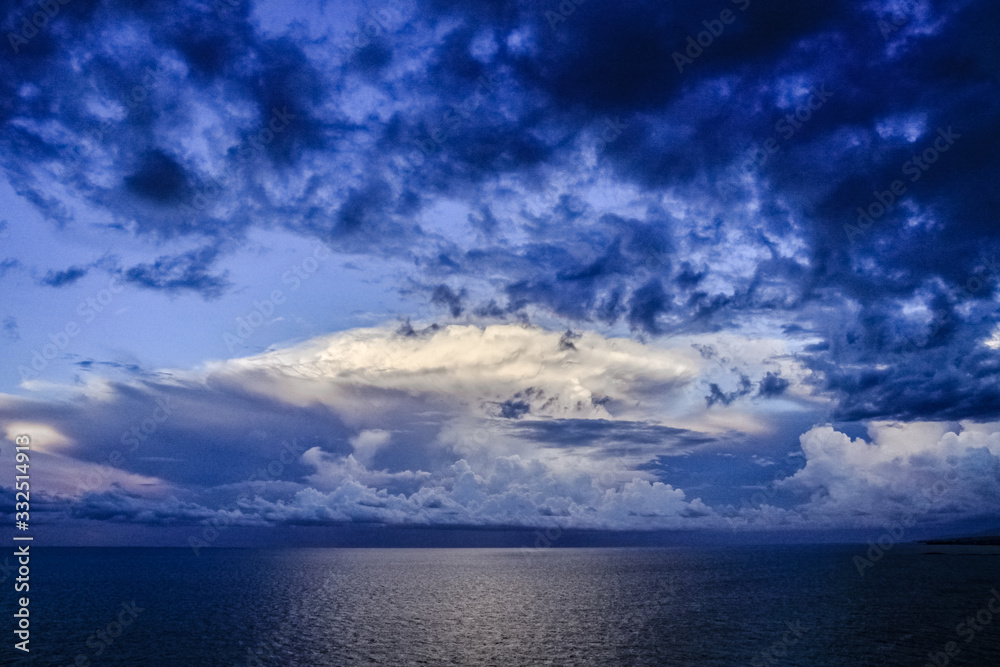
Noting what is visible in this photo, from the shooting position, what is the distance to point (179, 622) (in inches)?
3334

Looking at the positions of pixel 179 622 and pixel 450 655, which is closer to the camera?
pixel 450 655

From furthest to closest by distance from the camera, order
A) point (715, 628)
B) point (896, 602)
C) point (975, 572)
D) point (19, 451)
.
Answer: point (975, 572) → point (896, 602) → point (715, 628) → point (19, 451)

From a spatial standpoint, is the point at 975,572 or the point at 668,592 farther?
the point at 975,572

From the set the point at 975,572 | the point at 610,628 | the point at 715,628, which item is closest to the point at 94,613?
the point at 610,628

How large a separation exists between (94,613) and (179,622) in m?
24.8

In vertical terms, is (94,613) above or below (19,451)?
below

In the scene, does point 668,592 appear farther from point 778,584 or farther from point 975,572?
point 975,572

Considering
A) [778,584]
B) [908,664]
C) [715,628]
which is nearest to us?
[908,664]

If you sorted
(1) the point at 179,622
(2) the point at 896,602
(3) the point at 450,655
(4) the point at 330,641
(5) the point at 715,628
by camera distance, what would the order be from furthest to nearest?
(2) the point at 896,602, (1) the point at 179,622, (5) the point at 715,628, (4) the point at 330,641, (3) the point at 450,655

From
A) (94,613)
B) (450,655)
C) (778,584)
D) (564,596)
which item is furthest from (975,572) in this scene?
(94,613)

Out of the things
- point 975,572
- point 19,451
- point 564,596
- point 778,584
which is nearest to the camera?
point 19,451

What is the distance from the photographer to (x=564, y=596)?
122875 millimetres

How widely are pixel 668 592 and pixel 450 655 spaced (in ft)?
252

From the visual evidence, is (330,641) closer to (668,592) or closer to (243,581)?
(668,592)
